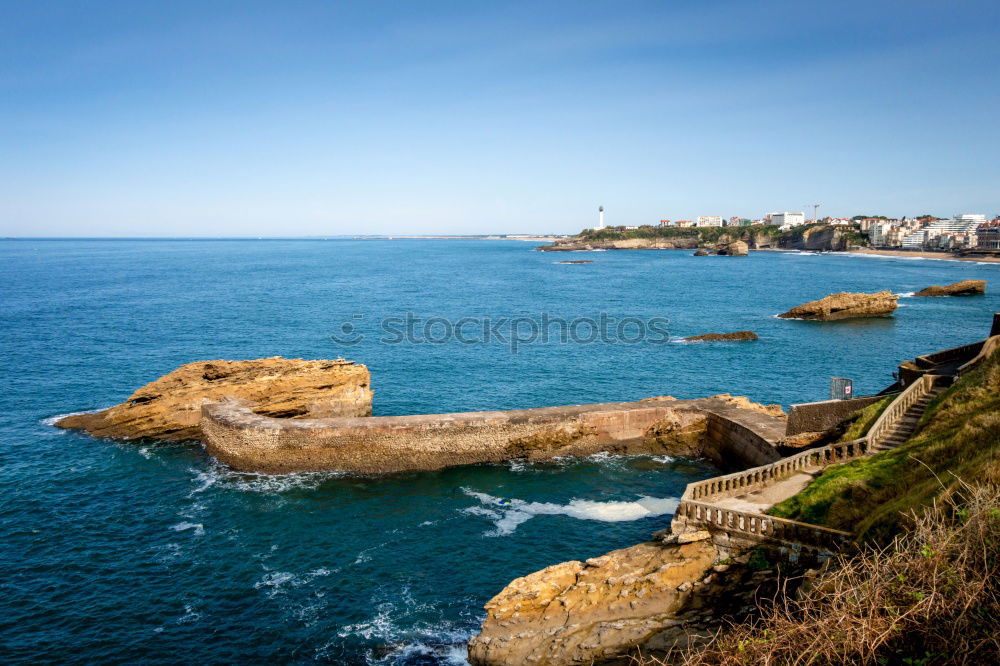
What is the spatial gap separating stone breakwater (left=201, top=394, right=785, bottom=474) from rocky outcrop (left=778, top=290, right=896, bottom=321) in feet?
157

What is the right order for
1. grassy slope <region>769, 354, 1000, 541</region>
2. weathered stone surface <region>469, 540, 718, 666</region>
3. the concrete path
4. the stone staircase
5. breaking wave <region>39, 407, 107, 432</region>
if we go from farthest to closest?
breaking wave <region>39, 407, 107, 432</region> → the stone staircase → the concrete path → weathered stone surface <region>469, 540, 718, 666</region> → grassy slope <region>769, 354, 1000, 541</region>

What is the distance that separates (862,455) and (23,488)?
3414 centimetres

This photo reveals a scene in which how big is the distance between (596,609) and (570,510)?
8959 mm

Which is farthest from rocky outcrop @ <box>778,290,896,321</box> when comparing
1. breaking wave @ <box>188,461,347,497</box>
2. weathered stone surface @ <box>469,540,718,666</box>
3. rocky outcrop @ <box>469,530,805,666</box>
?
weathered stone surface @ <box>469,540,718,666</box>

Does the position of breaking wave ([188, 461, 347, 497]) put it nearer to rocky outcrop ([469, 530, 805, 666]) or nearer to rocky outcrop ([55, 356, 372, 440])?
rocky outcrop ([55, 356, 372, 440])

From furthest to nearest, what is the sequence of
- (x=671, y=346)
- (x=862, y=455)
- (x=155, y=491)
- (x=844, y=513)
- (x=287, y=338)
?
(x=287, y=338), (x=671, y=346), (x=155, y=491), (x=862, y=455), (x=844, y=513)

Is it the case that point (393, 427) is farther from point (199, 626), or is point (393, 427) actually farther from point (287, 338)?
point (287, 338)

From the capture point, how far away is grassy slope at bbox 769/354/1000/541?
13289 mm

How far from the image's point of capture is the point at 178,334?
64500 millimetres

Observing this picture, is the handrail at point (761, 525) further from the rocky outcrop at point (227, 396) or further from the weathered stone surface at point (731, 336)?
the weathered stone surface at point (731, 336)

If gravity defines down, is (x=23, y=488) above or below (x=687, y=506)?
below

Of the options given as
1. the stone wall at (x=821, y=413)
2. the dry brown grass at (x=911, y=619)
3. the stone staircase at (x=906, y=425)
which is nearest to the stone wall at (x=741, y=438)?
the stone wall at (x=821, y=413)

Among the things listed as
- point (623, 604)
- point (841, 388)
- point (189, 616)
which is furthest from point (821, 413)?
point (189, 616)

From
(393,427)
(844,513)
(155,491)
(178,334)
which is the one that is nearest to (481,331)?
(178,334)
